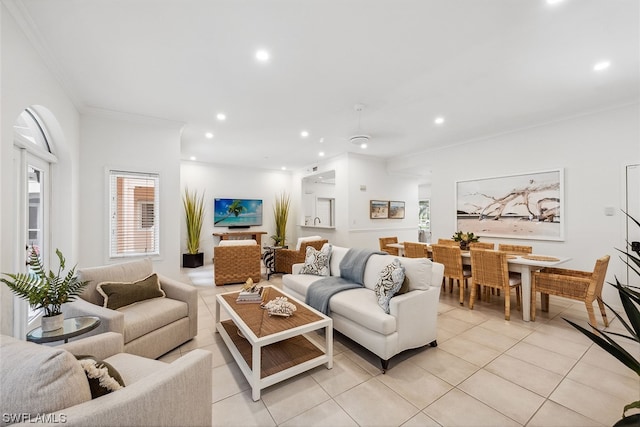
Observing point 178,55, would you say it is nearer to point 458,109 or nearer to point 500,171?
point 458,109

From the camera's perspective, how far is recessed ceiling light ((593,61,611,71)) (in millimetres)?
2662

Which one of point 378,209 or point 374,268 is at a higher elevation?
point 378,209

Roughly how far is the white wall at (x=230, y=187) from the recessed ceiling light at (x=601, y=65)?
7172 millimetres

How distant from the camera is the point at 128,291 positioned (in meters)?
2.51

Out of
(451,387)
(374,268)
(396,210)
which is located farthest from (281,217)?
(451,387)

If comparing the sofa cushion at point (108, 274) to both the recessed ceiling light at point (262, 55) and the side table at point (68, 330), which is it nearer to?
the side table at point (68, 330)

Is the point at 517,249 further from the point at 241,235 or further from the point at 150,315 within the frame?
the point at 241,235

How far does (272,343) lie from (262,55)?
266 cm

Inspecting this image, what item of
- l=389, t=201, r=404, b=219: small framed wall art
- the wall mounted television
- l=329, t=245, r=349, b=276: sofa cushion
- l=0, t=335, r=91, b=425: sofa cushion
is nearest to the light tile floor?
l=329, t=245, r=349, b=276: sofa cushion

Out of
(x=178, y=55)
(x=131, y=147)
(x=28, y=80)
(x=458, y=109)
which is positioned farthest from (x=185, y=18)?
(x=458, y=109)

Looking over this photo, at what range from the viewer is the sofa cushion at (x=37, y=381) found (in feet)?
2.81

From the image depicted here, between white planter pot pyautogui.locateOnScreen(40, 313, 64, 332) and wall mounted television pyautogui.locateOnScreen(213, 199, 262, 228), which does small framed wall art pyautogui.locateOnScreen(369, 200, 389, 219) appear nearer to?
wall mounted television pyautogui.locateOnScreen(213, 199, 262, 228)

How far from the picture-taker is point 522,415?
1.76 meters

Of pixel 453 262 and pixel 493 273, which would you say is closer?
pixel 493 273
